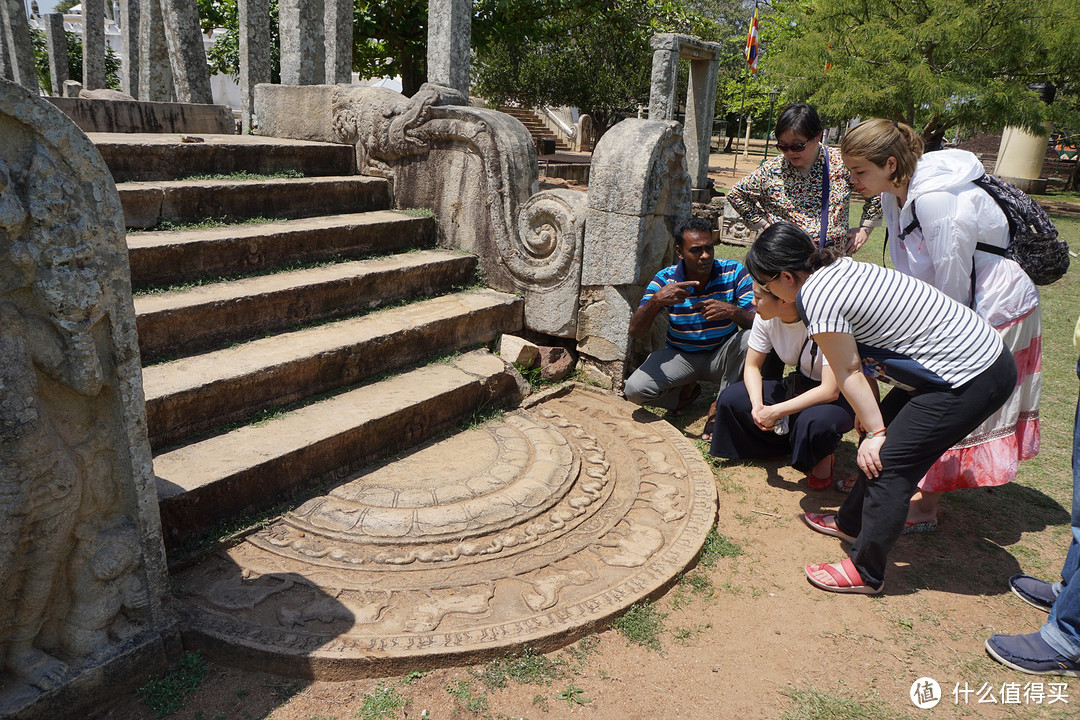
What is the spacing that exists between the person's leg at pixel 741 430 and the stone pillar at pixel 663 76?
8642mm

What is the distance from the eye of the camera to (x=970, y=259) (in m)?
2.96

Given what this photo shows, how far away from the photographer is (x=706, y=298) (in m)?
4.07

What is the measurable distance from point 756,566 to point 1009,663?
95 centimetres

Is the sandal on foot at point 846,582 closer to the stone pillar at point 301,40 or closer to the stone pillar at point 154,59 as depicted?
the stone pillar at point 301,40

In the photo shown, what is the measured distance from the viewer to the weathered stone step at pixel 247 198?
13.1ft

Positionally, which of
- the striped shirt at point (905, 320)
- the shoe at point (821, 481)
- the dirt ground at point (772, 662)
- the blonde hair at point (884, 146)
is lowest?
the dirt ground at point (772, 662)

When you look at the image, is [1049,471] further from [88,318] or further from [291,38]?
[291,38]

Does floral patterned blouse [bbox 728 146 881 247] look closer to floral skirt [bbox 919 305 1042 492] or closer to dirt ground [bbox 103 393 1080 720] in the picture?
floral skirt [bbox 919 305 1042 492]

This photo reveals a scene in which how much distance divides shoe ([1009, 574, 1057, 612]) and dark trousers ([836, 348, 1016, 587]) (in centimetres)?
63

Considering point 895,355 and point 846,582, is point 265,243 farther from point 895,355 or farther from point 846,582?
point 846,582

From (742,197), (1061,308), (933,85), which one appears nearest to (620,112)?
(933,85)

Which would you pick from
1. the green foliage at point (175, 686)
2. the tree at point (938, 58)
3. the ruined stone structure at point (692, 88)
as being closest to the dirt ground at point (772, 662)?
the green foliage at point (175, 686)

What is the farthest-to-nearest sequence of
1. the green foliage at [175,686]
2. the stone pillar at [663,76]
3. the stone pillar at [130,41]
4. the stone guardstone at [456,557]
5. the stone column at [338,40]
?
the stone pillar at [663,76] < the stone pillar at [130,41] < the stone column at [338,40] < the stone guardstone at [456,557] < the green foliage at [175,686]

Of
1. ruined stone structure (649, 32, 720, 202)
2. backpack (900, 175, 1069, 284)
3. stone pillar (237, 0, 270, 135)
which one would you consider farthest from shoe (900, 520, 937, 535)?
ruined stone structure (649, 32, 720, 202)
